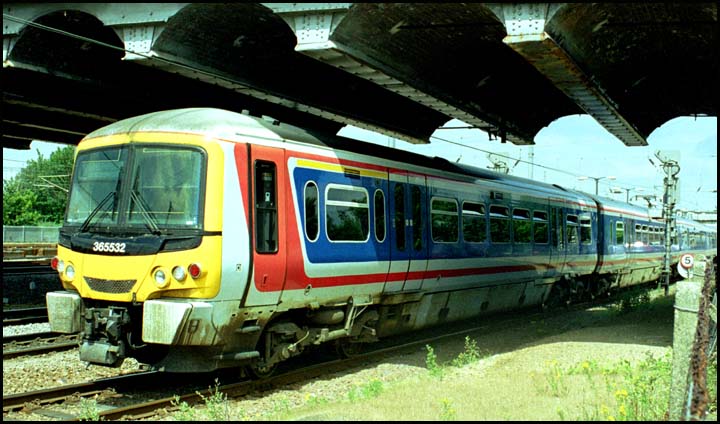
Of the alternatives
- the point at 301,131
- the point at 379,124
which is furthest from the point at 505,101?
the point at 301,131

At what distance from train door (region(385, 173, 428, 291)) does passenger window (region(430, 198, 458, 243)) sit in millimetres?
368

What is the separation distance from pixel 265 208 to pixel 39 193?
78740 millimetres

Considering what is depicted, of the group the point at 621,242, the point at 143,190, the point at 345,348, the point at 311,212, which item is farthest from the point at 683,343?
the point at 621,242

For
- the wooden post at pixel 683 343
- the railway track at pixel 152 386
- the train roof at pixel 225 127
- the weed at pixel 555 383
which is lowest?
the railway track at pixel 152 386

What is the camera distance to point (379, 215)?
37.2 feet

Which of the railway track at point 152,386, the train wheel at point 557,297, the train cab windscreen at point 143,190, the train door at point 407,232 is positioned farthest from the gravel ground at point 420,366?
the train wheel at point 557,297

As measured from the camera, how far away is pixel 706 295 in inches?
257

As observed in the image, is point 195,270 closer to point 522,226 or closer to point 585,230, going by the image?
point 522,226


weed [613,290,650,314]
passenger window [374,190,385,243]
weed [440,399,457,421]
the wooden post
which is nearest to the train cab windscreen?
passenger window [374,190,385,243]

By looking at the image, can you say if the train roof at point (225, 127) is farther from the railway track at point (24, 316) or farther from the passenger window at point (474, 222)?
the railway track at point (24, 316)

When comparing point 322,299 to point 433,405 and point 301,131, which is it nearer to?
point 301,131

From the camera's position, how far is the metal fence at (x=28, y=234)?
164ft

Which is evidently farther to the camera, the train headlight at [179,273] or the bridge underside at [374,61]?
the bridge underside at [374,61]

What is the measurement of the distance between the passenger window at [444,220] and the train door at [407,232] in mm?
368
